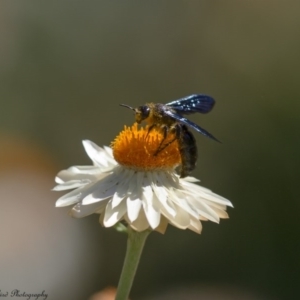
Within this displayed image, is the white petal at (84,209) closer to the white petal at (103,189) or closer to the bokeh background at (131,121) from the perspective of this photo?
the white petal at (103,189)

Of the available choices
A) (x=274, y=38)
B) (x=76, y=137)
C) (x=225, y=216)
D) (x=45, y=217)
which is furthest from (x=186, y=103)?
(x=274, y=38)

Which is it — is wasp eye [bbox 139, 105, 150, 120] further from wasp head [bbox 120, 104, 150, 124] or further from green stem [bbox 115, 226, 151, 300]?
green stem [bbox 115, 226, 151, 300]

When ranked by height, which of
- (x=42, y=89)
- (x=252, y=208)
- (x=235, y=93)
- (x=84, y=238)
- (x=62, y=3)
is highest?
(x=62, y=3)

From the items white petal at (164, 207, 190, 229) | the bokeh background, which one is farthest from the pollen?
the bokeh background

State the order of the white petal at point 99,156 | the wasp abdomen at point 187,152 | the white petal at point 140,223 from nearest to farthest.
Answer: the white petal at point 140,223 → the wasp abdomen at point 187,152 → the white petal at point 99,156

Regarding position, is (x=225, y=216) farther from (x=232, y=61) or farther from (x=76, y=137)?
(x=232, y=61)

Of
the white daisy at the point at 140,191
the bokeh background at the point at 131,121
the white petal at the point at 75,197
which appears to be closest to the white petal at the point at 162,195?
the white daisy at the point at 140,191

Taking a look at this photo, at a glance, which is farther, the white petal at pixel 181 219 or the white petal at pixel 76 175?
the white petal at pixel 76 175
